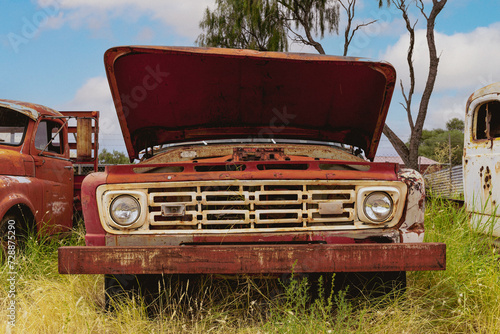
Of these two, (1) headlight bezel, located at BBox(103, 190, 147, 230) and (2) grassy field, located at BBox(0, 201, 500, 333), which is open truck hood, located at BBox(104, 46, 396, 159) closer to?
(1) headlight bezel, located at BBox(103, 190, 147, 230)

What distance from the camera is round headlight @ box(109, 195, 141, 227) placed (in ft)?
8.83

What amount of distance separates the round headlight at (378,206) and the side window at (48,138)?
3642 mm

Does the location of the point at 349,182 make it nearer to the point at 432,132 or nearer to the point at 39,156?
the point at 39,156

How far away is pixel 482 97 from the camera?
4840 millimetres

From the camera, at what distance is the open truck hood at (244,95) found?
3.47 meters

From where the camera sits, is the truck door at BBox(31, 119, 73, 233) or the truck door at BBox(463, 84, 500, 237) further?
the truck door at BBox(31, 119, 73, 233)

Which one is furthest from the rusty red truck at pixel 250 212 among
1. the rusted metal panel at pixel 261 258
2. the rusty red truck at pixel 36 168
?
the rusty red truck at pixel 36 168

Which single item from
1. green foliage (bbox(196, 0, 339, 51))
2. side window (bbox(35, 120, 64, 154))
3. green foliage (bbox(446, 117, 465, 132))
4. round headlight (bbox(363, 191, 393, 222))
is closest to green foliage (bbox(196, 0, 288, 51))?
green foliage (bbox(196, 0, 339, 51))

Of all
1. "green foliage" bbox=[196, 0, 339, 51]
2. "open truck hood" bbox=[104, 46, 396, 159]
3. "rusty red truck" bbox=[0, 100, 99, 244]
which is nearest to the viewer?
"open truck hood" bbox=[104, 46, 396, 159]

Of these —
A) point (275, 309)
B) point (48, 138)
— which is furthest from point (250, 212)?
point (48, 138)

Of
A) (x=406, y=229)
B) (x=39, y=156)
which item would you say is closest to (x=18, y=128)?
(x=39, y=156)

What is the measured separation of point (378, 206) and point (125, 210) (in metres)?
1.54

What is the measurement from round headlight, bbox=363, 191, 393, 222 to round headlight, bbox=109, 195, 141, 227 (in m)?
1.39

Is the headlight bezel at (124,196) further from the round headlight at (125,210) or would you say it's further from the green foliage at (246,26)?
the green foliage at (246,26)
